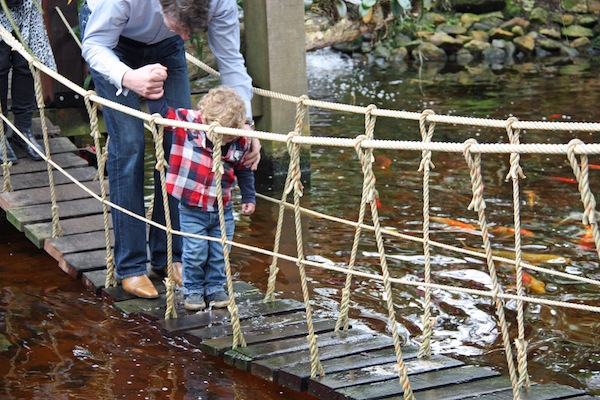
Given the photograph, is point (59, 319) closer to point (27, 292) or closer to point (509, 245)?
point (27, 292)

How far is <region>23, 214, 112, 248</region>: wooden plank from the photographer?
488cm

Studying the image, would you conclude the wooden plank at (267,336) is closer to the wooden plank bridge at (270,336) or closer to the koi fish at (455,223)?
the wooden plank bridge at (270,336)

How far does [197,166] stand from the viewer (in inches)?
159

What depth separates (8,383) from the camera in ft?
12.0

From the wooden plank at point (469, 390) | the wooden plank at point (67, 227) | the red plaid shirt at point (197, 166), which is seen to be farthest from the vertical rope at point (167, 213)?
the wooden plank at point (469, 390)

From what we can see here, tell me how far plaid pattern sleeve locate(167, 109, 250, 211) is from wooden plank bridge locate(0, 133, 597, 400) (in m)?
0.52

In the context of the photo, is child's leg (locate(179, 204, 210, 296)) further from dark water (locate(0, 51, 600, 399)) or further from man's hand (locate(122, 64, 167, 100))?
man's hand (locate(122, 64, 167, 100))

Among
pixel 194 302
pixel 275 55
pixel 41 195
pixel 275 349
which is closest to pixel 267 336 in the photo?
pixel 275 349

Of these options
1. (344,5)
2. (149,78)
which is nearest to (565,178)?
(344,5)

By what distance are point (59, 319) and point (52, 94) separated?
2307 mm

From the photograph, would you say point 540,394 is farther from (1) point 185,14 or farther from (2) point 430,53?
(2) point 430,53

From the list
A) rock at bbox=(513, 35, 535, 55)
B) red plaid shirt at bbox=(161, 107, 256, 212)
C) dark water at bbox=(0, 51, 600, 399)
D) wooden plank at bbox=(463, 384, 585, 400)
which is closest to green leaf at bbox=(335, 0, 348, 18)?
dark water at bbox=(0, 51, 600, 399)

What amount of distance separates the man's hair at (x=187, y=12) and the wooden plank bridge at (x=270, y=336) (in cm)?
124

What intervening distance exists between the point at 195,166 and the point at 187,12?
0.65 metres
